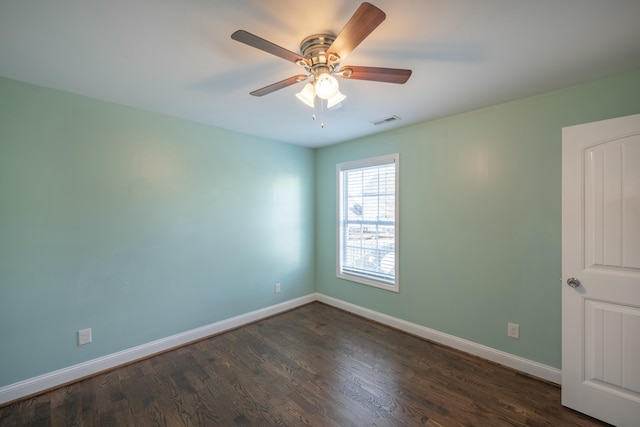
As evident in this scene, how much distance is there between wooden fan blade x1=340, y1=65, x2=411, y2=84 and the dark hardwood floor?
2216 millimetres

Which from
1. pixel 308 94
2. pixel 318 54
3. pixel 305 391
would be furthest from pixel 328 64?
pixel 305 391

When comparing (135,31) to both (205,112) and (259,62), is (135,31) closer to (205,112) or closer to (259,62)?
(259,62)

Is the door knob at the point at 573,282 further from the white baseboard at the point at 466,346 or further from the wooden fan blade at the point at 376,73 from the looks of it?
the wooden fan blade at the point at 376,73

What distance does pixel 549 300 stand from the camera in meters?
2.22

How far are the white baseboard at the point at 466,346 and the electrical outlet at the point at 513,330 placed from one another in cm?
18

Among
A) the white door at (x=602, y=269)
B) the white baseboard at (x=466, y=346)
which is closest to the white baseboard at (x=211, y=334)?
the white baseboard at (x=466, y=346)

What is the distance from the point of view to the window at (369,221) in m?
3.33

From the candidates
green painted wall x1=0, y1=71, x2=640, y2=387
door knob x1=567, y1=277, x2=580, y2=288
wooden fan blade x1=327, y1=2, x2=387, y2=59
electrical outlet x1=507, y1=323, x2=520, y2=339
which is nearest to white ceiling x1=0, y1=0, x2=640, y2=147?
wooden fan blade x1=327, y1=2, x2=387, y2=59

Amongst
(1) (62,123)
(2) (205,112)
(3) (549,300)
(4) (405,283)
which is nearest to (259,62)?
(2) (205,112)

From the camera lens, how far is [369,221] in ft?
11.8

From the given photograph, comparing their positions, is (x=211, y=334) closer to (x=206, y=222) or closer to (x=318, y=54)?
(x=206, y=222)

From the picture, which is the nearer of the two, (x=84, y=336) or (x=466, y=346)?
(x=84, y=336)

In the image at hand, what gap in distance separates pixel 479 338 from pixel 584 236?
Result: 4.36 feet

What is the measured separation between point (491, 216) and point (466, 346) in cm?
132
